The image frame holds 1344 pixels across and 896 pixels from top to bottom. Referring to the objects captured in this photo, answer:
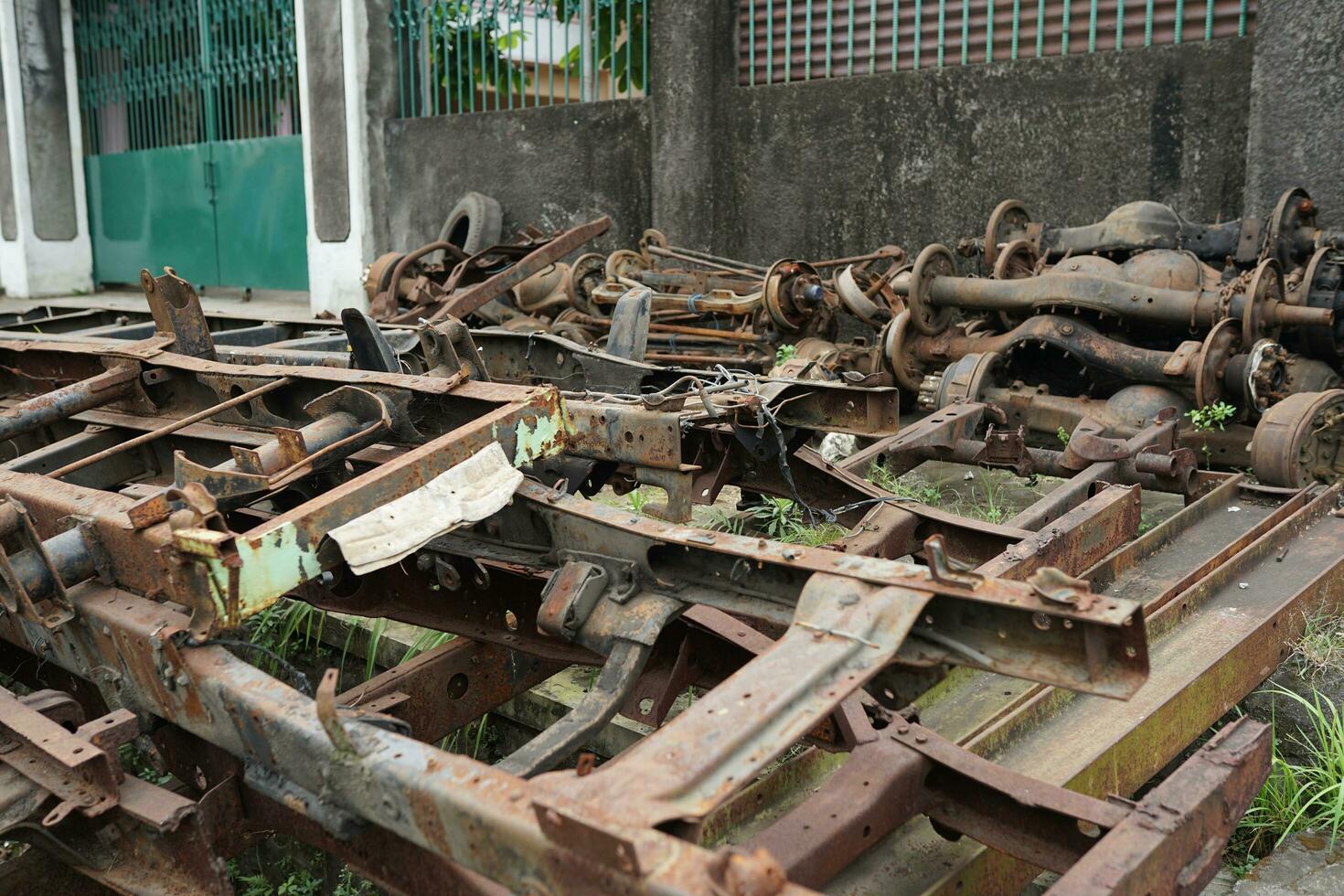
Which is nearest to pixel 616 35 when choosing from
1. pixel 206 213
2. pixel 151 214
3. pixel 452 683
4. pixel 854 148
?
pixel 854 148

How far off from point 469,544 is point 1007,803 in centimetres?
127

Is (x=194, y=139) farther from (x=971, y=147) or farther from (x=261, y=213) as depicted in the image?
(x=971, y=147)

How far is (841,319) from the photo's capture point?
7035 mm

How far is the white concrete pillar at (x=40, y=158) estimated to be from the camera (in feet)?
41.7

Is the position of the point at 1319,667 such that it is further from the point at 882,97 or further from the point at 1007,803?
the point at 882,97

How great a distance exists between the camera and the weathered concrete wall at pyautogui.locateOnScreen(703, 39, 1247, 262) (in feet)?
19.3

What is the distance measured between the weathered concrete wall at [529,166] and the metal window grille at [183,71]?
1.89 meters

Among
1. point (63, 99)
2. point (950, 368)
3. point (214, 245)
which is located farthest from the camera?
point (63, 99)

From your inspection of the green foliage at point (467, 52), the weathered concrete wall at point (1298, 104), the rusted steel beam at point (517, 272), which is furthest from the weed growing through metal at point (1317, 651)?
the green foliage at point (467, 52)

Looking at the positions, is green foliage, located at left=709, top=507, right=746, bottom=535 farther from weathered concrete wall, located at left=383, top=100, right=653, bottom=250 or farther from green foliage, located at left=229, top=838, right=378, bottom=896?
weathered concrete wall, located at left=383, top=100, right=653, bottom=250

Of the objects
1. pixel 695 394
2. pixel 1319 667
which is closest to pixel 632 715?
pixel 695 394

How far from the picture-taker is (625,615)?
2338 mm

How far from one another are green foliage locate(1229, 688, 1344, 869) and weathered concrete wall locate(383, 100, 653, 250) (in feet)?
19.9

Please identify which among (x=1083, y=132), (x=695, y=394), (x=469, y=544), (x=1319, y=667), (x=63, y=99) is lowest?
(x=1319, y=667)
